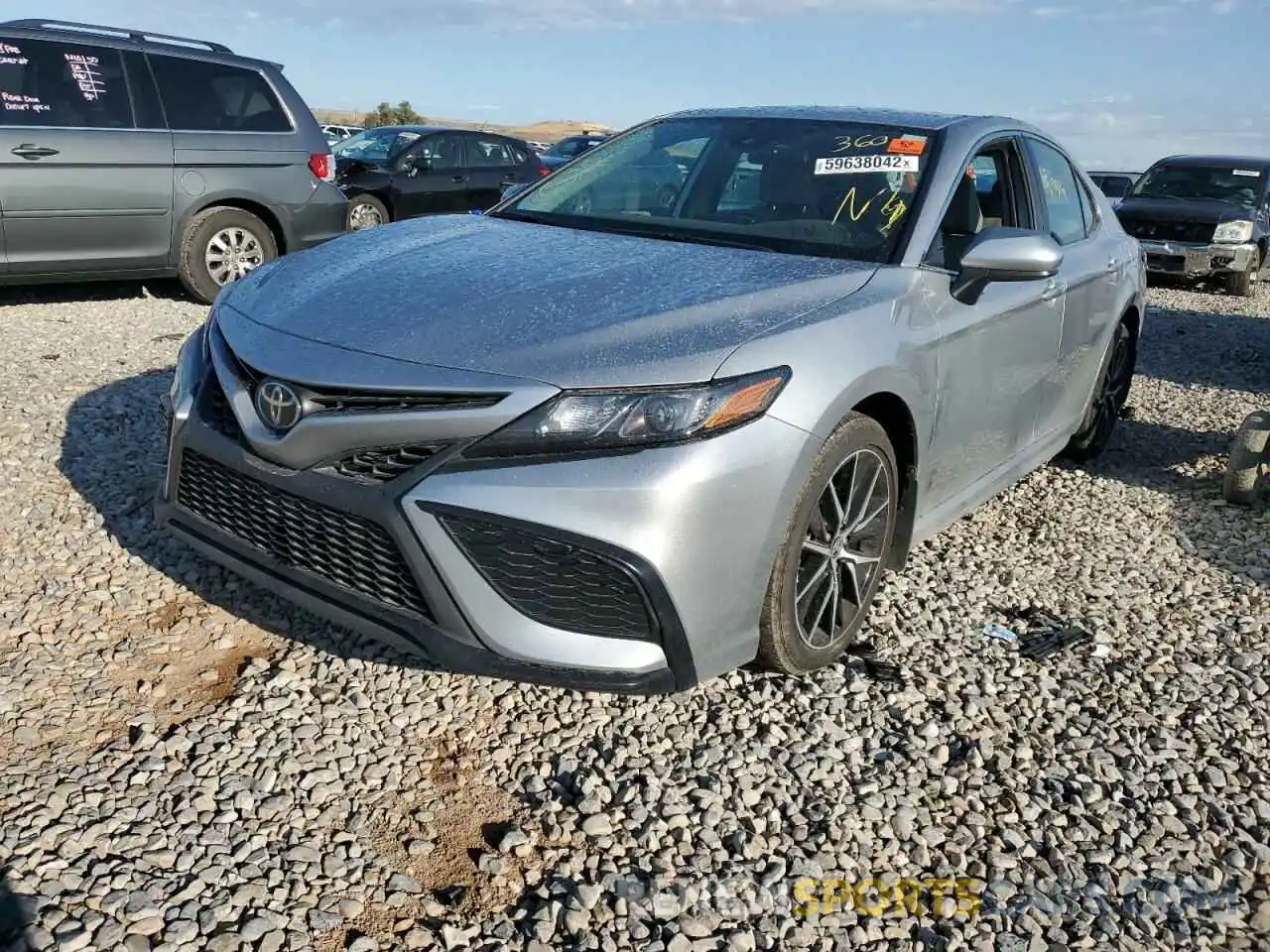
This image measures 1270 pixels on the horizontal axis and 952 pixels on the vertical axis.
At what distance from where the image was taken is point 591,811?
104 inches

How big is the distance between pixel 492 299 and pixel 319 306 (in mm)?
476

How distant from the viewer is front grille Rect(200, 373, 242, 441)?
291 cm

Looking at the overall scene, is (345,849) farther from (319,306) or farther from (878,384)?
(878,384)

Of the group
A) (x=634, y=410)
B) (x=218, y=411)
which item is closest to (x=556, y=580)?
(x=634, y=410)

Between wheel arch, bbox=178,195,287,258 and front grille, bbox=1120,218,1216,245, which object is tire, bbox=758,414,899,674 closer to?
wheel arch, bbox=178,195,287,258

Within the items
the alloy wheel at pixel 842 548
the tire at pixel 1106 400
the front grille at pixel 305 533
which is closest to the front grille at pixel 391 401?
the front grille at pixel 305 533

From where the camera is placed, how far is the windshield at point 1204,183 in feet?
45.2

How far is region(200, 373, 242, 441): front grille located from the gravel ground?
69cm

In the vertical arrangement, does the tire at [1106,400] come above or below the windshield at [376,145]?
below

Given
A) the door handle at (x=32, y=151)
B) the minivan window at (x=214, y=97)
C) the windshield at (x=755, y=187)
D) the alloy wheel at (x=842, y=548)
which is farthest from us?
the minivan window at (x=214, y=97)

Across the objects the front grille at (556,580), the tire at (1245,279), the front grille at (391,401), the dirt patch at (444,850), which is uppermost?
the front grille at (391,401)

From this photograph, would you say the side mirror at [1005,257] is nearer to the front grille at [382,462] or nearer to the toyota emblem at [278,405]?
the front grille at [382,462]

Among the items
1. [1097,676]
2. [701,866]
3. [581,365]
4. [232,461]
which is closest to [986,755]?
[1097,676]

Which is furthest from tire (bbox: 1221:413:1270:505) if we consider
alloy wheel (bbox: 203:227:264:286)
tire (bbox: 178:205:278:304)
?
alloy wheel (bbox: 203:227:264:286)
